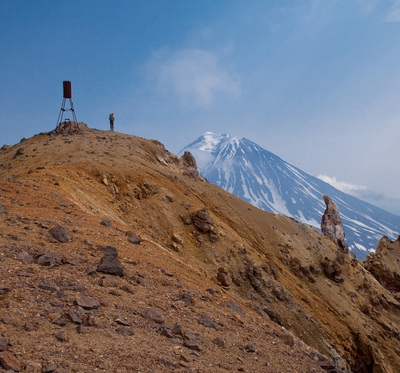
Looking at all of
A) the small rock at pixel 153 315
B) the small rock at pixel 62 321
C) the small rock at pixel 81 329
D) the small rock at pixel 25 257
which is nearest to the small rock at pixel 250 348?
the small rock at pixel 153 315

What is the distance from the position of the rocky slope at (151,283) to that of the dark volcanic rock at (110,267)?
3 cm

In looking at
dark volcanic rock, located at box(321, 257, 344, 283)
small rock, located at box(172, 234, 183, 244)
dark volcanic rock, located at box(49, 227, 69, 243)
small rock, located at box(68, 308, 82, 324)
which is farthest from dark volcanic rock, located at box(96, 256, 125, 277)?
dark volcanic rock, located at box(321, 257, 344, 283)

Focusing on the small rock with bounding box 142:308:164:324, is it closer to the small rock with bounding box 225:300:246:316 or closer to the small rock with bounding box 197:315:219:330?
the small rock with bounding box 197:315:219:330

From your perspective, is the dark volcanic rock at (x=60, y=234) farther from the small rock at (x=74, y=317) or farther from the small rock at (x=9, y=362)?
the small rock at (x=9, y=362)

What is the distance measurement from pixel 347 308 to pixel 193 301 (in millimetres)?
23258

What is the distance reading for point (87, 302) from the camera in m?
5.71

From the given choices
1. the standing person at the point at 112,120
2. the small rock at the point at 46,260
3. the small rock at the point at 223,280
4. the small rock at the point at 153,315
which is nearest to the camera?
the small rock at the point at 153,315

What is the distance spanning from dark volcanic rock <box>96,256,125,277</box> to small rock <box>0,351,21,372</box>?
3292 millimetres

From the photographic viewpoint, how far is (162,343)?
5.45 meters

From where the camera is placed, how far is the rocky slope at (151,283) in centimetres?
498

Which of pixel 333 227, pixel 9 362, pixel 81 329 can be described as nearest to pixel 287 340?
pixel 81 329

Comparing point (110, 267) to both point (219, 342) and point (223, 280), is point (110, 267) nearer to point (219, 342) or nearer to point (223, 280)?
point (219, 342)

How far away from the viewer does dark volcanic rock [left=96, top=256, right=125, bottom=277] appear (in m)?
7.25

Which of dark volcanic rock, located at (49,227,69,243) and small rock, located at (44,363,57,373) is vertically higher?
dark volcanic rock, located at (49,227,69,243)
